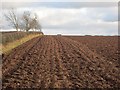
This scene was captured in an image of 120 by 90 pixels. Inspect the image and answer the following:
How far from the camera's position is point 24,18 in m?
106

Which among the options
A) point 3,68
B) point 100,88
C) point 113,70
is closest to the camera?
point 100,88

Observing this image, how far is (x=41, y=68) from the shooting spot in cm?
1652

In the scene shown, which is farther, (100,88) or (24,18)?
(24,18)

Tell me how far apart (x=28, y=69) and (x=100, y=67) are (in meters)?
3.68

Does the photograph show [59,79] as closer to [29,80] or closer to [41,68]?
[29,80]

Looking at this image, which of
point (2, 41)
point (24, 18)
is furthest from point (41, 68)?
point (24, 18)

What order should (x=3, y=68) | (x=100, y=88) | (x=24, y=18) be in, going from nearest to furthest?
(x=100, y=88) < (x=3, y=68) < (x=24, y=18)

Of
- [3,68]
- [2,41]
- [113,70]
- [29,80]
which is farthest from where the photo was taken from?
[2,41]

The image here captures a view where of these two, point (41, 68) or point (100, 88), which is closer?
point (100, 88)

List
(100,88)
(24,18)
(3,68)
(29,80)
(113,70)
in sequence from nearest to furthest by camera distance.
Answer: (100,88), (29,80), (113,70), (3,68), (24,18)

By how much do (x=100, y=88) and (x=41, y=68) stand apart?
5.56m

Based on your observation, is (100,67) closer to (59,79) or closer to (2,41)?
(59,79)

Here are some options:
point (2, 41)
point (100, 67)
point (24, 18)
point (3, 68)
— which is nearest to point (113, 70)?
point (100, 67)

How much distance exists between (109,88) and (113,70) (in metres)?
4.25
